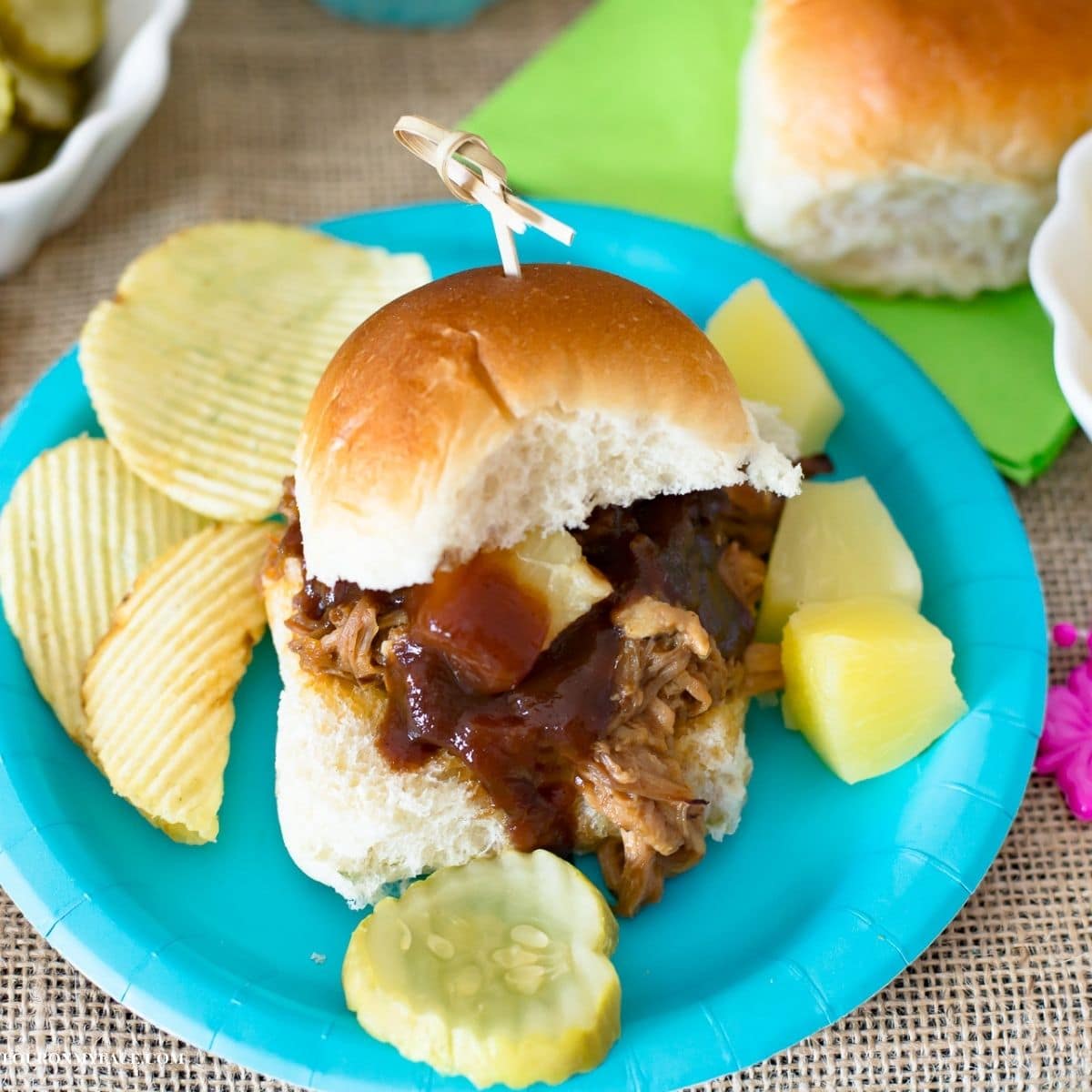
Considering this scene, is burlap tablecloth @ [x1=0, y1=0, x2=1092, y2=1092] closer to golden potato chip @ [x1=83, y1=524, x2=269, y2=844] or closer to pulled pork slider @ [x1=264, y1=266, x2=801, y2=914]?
golden potato chip @ [x1=83, y1=524, x2=269, y2=844]

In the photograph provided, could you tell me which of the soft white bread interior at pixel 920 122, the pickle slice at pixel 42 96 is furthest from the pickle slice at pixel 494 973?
the pickle slice at pixel 42 96

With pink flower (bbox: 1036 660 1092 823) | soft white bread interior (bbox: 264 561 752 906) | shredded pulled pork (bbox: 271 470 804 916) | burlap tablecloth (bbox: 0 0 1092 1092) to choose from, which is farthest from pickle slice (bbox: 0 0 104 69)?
pink flower (bbox: 1036 660 1092 823)

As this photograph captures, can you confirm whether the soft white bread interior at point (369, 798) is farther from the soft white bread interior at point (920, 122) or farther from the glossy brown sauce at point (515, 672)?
the soft white bread interior at point (920, 122)

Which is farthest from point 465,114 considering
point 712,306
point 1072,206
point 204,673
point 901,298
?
point 204,673

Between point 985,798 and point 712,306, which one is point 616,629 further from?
point 712,306

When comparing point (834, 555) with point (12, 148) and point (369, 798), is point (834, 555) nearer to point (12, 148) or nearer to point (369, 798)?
point (369, 798)
